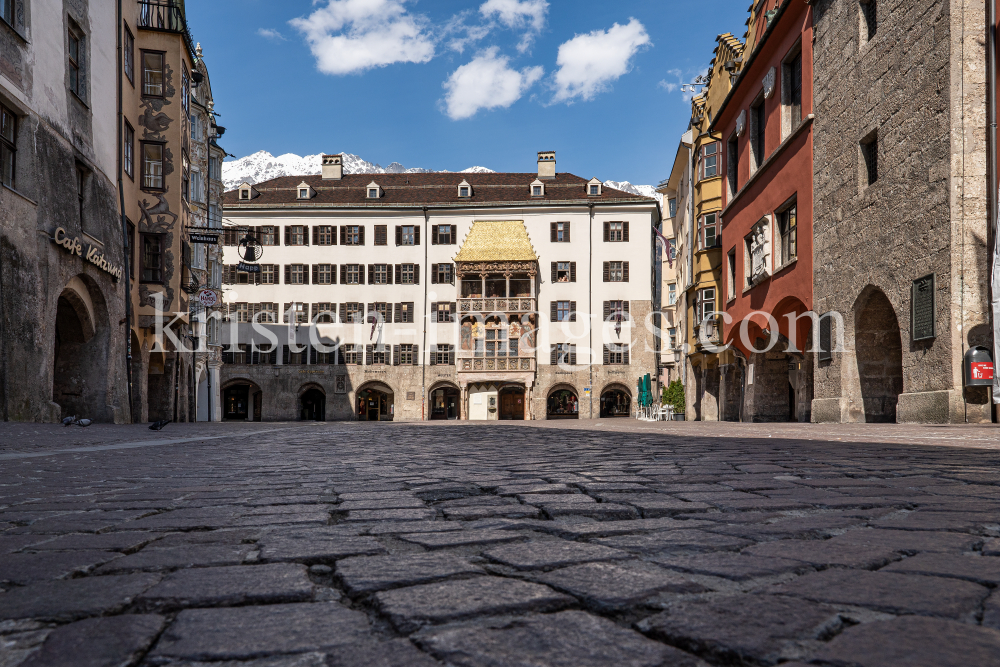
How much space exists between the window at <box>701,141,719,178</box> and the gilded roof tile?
857 inches

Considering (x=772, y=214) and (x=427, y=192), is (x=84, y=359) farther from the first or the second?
(x=427, y=192)

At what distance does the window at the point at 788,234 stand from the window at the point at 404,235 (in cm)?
3392

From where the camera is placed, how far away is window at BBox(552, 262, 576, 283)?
51344mm

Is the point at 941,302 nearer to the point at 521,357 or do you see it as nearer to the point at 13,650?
the point at 13,650

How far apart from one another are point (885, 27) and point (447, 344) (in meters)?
38.1

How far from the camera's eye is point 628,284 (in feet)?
167

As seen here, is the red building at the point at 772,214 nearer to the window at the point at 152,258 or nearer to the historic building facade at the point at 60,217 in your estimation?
the historic building facade at the point at 60,217

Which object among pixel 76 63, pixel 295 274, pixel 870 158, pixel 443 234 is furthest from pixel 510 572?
pixel 295 274

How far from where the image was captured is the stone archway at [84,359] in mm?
19312

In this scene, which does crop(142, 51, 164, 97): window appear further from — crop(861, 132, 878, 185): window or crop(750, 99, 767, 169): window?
crop(861, 132, 878, 185): window

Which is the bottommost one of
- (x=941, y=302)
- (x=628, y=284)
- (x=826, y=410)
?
(x=826, y=410)

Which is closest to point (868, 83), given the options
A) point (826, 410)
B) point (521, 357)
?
point (826, 410)

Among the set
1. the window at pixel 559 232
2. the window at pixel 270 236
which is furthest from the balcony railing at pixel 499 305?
the window at pixel 270 236

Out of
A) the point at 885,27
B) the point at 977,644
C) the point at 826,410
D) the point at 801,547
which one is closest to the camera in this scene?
the point at 977,644
